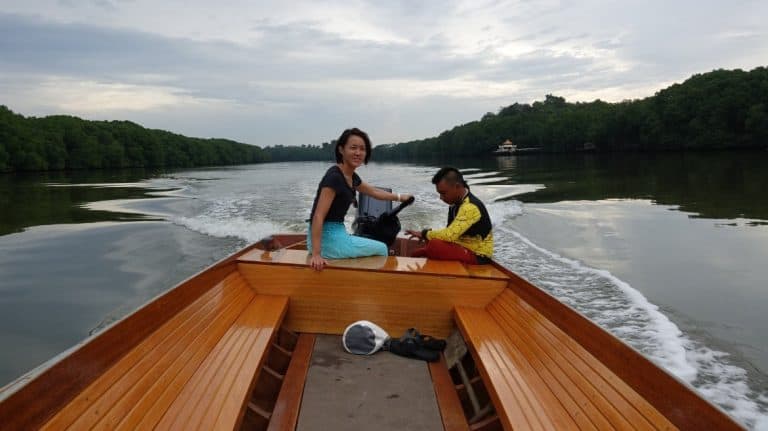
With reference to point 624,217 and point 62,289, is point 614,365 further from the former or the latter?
point 624,217

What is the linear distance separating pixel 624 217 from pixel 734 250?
4.01m

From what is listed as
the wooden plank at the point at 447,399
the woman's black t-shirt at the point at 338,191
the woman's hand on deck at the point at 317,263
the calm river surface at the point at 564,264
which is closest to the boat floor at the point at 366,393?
the wooden plank at the point at 447,399

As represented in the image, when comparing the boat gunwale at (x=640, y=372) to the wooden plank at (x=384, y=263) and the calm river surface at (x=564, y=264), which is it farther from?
the calm river surface at (x=564, y=264)

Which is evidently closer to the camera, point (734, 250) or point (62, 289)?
point (62, 289)

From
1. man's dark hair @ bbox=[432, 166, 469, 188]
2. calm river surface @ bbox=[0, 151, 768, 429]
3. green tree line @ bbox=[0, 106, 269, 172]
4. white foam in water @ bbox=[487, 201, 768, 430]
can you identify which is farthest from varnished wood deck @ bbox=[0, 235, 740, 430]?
green tree line @ bbox=[0, 106, 269, 172]

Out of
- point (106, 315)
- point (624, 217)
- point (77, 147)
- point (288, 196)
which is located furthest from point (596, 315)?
point (77, 147)

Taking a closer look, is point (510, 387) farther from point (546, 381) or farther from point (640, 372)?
point (640, 372)

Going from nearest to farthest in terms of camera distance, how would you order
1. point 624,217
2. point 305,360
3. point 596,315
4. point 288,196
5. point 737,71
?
point 305,360 → point 596,315 → point 624,217 → point 288,196 → point 737,71

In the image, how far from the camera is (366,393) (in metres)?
2.91

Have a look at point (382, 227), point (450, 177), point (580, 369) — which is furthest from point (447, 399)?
point (382, 227)

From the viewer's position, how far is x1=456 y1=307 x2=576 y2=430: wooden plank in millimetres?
2045

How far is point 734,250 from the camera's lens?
803 centimetres

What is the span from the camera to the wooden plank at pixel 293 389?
255cm

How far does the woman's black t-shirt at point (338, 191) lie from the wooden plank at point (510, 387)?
4.31 feet
